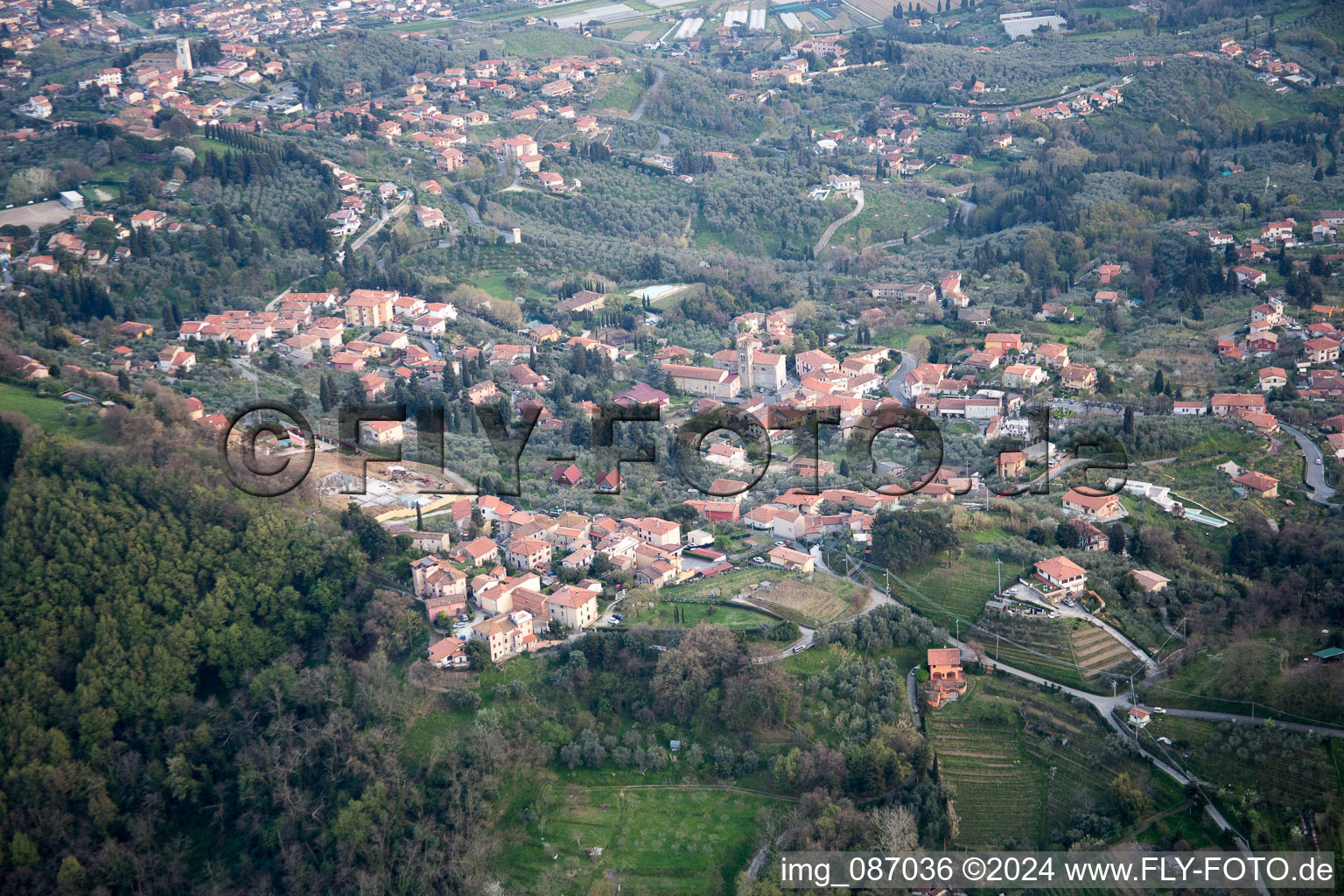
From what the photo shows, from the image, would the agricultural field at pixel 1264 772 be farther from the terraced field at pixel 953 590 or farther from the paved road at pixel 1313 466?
the paved road at pixel 1313 466

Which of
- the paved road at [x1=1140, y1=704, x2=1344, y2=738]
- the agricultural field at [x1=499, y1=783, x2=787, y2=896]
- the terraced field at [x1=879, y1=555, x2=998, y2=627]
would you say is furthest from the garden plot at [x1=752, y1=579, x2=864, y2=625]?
the paved road at [x1=1140, y1=704, x2=1344, y2=738]

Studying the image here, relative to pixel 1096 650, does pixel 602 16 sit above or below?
above

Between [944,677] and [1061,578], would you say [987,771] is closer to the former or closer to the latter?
[944,677]

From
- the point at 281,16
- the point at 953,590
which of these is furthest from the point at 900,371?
the point at 281,16

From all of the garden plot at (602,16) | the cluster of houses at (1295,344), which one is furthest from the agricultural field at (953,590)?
the garden plot at (602,16)

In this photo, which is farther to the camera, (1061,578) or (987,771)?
(1061,578)

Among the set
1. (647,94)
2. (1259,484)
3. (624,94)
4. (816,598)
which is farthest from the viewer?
(647,94)

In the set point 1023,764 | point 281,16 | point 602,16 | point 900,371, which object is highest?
point 602,16
